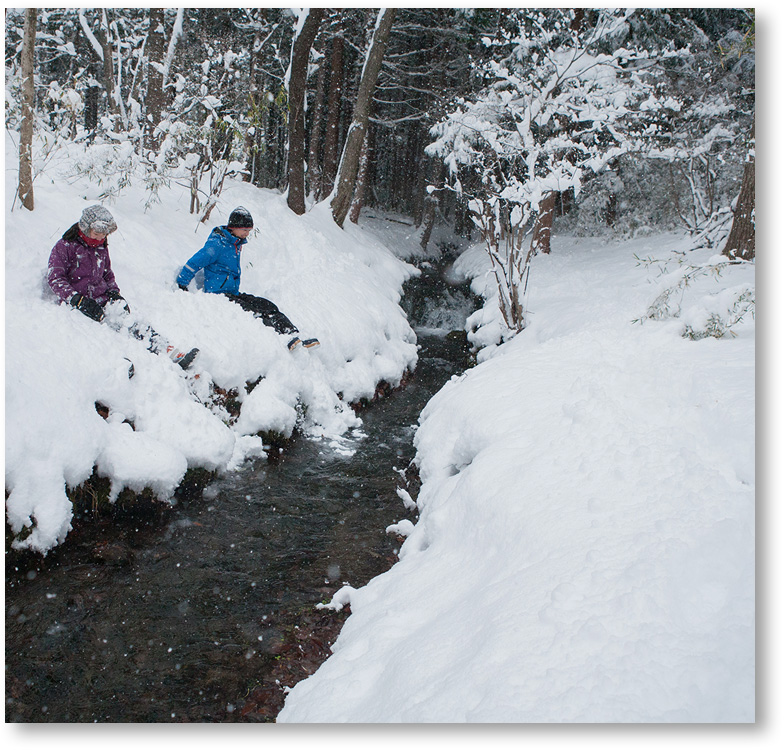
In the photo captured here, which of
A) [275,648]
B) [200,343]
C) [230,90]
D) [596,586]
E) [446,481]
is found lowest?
[275,648]

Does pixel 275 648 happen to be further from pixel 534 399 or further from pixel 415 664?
pixel 534 399

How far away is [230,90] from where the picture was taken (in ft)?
29.5

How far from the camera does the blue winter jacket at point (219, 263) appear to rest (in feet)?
18.0

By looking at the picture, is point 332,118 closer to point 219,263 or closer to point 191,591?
point 219,263

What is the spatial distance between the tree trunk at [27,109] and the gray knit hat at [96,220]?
81 cm

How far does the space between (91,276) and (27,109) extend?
1387mm

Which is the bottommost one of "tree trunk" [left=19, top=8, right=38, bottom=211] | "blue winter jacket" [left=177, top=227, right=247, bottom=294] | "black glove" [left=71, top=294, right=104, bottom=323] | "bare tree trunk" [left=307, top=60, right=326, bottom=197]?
"black glove" [left=71, top=294, right=104, bottom=323]

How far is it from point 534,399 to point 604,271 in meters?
7.43

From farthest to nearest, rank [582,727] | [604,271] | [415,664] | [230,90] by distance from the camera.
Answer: [604,271], [230,90], [415,664], [582,727]

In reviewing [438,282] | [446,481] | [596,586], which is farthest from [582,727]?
[438,282]

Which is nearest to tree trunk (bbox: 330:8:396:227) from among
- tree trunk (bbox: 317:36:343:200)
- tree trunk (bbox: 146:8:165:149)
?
tree trunk (bbox: 317:36:343:200)

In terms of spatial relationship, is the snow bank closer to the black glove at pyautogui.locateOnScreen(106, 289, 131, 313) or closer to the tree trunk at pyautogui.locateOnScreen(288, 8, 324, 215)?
the black glove at pyautogui.locateOnScreen(106, 289, 131, 313)

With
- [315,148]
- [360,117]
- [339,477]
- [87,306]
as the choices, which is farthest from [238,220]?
[315,148]

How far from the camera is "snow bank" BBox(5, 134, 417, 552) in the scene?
328cm
